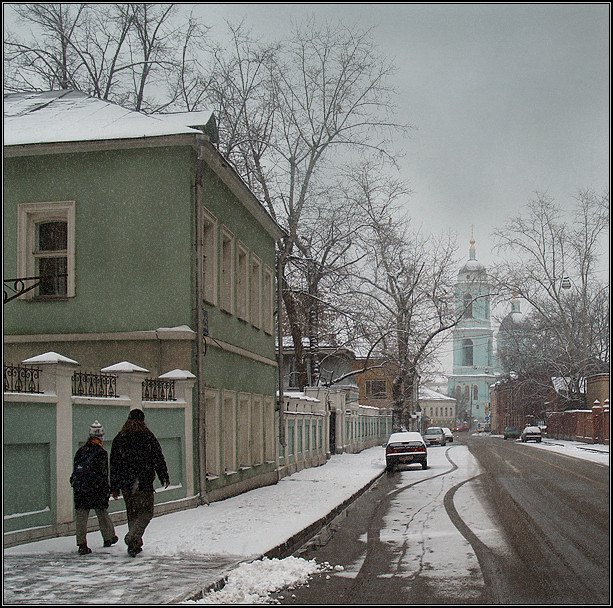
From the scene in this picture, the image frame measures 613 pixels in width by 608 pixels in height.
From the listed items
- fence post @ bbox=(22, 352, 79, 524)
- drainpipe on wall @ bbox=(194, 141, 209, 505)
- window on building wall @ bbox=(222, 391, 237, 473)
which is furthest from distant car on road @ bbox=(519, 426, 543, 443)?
fence post @ bbox=(22, 352, 79, 524)

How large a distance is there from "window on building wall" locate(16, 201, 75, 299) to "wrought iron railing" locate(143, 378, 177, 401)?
288cm

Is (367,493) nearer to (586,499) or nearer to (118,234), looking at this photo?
(586,499)

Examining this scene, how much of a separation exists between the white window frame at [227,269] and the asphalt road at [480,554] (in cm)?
525

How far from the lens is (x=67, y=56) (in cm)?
3538

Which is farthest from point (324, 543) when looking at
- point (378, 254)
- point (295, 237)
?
point (378, 254)

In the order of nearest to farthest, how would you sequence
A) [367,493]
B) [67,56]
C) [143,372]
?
[143,372] < [367,493] < [67,56]

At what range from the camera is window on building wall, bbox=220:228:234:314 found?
2075 cm

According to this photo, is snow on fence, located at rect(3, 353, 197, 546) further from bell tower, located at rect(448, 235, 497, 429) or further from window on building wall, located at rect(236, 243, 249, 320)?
bell tower, located at rect(448, 235, 497, 429)

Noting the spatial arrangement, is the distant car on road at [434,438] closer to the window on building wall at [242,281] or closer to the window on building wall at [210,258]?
the window on building wall at [242,281]

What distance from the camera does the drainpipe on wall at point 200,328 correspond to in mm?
17344

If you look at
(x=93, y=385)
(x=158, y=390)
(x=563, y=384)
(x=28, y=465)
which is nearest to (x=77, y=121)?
(x=158, y=390)

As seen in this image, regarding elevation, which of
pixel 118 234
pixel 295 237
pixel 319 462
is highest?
pixel 295 237

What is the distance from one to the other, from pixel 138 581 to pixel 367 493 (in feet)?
49.9

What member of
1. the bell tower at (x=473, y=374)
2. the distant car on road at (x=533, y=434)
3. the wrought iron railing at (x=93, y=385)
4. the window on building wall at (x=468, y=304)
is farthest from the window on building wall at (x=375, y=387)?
the wrought iron railing at (x=93, y=385)
